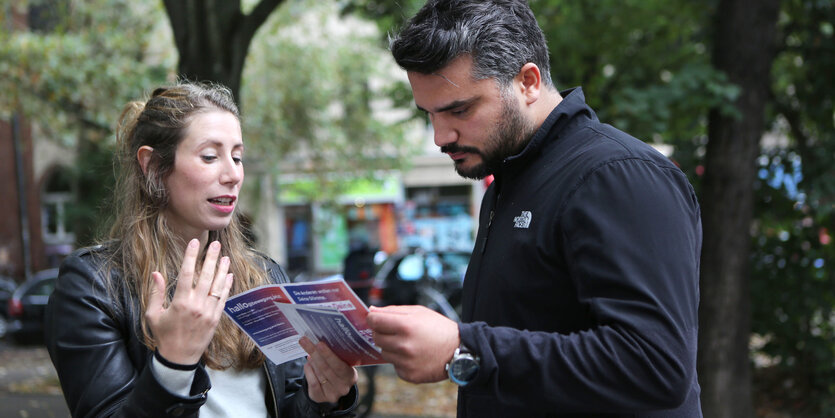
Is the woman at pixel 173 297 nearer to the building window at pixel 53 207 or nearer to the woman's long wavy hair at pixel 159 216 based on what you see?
the woman's long wavy hair at pixel 159 216

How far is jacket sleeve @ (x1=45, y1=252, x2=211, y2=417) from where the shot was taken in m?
1.75

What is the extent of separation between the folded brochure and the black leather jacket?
0.18 m

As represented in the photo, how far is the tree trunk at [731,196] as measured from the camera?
6.27 m

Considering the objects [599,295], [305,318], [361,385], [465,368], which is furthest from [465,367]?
[361,385]

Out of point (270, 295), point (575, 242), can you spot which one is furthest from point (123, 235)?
point (575, 242)

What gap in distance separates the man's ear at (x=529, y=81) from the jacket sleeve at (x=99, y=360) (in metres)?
1.03

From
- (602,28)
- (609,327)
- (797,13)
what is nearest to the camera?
(609,327)

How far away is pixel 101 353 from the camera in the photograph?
190 cm

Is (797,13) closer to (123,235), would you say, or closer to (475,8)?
(475,8)

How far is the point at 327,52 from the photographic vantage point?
18438 millimetres

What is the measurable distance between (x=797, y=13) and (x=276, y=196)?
18.4 m

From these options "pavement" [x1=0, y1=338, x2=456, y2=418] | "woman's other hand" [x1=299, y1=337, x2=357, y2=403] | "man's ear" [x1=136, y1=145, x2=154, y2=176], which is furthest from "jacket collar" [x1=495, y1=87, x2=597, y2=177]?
"pavement" [x1=0, y1=338, x2=456, y2=418]

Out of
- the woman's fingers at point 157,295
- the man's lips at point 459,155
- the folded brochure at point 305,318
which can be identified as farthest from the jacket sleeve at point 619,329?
the woman's fingers at point 157,295

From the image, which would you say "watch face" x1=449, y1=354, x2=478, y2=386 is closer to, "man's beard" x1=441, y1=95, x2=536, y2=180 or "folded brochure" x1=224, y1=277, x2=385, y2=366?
"folded brochure" x1=224, y1=277, x2=385, y2=366
